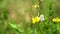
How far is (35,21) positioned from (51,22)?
0.64 feet

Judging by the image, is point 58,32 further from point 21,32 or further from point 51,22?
point 21,32

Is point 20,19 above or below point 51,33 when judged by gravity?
above

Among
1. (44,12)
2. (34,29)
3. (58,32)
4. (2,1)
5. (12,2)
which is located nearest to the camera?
(58,32)

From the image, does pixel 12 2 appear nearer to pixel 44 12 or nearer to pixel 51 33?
pixel 44 12

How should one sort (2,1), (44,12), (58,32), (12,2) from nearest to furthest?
(58,32) → (44,12) → (2,1) → (12,2)

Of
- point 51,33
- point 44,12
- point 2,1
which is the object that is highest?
point 2,1

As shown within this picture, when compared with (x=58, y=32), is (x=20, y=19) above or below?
above

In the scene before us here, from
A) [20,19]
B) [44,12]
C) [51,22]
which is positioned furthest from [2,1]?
[51,22]

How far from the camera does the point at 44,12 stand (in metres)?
3.25

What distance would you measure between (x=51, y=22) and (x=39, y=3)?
0.26 meters

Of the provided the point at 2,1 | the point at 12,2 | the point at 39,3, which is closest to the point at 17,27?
the point at 39,3

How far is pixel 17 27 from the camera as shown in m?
2.98

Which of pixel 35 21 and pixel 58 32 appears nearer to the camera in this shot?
pixel 58 32

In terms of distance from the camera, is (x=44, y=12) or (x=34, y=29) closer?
(x=34, y=29)
